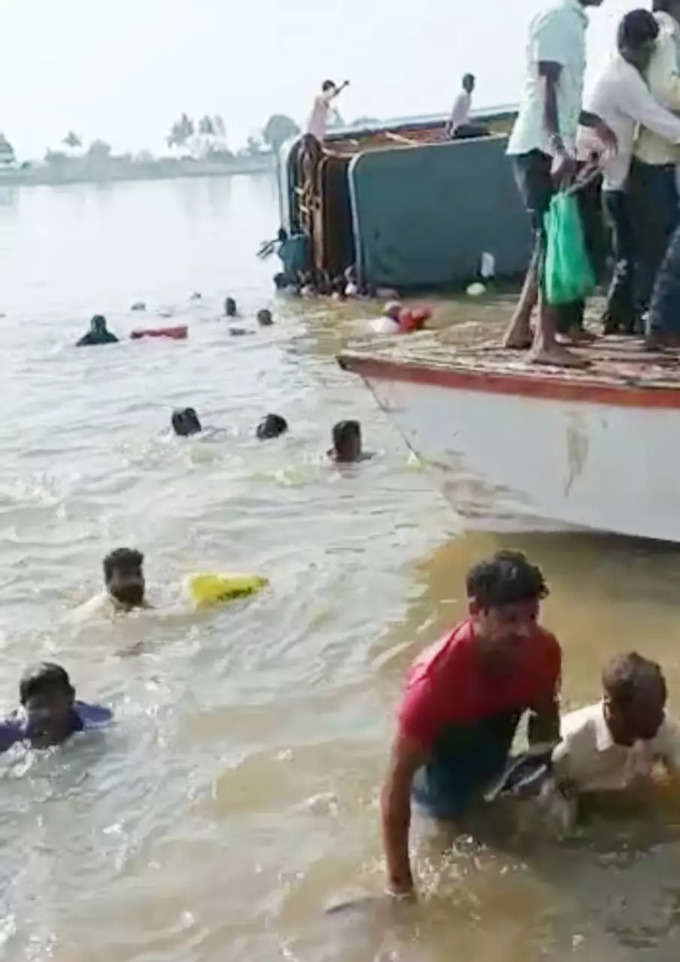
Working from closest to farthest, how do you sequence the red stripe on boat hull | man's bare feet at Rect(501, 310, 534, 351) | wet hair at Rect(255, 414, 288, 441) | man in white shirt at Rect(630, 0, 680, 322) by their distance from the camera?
the red stripe on boat hull
man in white shirt at Rect(630, 0, 680, 322)
man's bare feet at Rect(501, 310, 534, 351)
wet hair at Rect(255, 414, 288, 441)

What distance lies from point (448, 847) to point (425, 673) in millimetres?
795

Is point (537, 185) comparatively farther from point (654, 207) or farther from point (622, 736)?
point (622, 736)

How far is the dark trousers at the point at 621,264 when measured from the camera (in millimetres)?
8609

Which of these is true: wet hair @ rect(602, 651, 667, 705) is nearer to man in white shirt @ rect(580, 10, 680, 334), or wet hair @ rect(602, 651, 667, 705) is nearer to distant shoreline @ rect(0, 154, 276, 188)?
man in white shirt @ rect(580, 10, 680, 334)

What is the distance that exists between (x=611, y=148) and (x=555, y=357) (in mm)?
1203

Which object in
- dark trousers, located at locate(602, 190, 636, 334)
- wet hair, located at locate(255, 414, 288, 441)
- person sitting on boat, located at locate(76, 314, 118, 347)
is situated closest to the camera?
dark trousers, located at locate(602, 190, 636, 334)

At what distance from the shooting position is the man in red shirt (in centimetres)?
473

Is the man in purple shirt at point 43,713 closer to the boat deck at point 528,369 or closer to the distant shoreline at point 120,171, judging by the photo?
the boat deck at point 528,369

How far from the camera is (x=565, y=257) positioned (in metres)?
8.01

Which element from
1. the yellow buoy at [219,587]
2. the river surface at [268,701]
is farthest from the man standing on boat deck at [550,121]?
the yellow buoy at [219,587]

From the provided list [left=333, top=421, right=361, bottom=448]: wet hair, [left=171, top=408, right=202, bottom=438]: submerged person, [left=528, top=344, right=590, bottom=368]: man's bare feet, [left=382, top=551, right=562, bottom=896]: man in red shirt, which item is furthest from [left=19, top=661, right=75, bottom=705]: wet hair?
[left=171, top=408, right=202, bottom=438]: submerged person

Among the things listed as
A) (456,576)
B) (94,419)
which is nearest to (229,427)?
(94,419)

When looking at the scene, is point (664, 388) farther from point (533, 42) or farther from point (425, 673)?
point (425, 673)

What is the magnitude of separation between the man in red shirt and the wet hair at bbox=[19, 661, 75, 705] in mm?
1820
